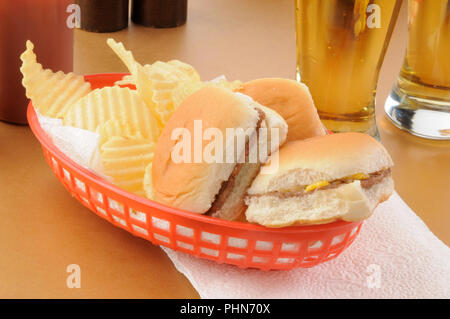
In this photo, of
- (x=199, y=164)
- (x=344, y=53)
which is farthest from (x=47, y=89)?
(x=344, y=53)

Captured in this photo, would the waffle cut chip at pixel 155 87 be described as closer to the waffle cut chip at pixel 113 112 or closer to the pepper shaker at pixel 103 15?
the waffle cut chip at pixel 113 112

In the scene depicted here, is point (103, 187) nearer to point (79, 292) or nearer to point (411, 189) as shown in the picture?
point (79, 292)

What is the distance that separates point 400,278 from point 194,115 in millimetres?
225

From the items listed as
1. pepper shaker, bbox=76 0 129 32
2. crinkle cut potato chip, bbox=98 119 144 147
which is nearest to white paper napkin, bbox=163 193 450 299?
crinkle cut potato chip, bbox=98 119 144 147

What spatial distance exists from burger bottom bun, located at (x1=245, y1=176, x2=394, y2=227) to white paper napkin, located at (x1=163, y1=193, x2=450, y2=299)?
0.07 meters

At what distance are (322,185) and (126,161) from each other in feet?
0.57

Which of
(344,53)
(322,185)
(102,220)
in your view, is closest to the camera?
(322,185)

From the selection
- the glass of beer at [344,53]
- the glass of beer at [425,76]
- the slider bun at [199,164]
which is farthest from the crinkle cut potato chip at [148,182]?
the glass of beer at [425,76]

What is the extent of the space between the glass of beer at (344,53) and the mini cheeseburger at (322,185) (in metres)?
0.25

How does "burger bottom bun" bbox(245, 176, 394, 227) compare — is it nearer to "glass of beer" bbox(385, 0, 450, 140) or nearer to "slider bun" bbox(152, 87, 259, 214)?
"slider bun" bbox(152, 87, 259, 214)

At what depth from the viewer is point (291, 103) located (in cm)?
59

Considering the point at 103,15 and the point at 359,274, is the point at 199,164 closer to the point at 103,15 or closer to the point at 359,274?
the point at 359,274

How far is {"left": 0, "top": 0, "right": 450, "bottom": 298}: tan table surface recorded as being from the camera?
1.67 ft
